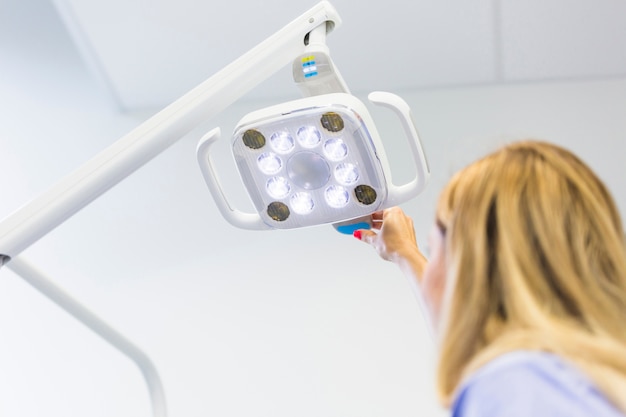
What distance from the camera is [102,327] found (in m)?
1.93

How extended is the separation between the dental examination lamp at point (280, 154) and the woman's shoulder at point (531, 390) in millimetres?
613

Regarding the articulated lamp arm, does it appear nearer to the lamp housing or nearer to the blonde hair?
the lamp housing

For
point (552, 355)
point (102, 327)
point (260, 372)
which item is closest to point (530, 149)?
point (552, 355)

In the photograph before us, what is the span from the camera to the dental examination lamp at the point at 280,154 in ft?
4.59

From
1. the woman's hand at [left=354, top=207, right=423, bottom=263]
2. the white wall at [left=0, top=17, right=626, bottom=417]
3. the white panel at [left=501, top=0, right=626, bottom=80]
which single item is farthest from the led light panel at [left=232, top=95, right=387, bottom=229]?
the white panel at [left=501, top=0, right=626, bottom=80]

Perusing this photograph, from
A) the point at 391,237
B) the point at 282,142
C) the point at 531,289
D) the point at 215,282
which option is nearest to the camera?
the point at 531,289

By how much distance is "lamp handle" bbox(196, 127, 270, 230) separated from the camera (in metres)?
1.55

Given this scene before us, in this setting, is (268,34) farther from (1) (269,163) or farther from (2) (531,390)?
(2) (531,390)

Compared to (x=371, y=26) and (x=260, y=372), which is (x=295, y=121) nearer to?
(x=260, y=372)

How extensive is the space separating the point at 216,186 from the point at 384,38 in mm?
1651

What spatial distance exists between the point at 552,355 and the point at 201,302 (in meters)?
2.10

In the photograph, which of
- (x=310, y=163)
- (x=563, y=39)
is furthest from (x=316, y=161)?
(x=563, y=39)

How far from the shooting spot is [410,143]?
1.53 meters

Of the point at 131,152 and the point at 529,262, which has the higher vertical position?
the point at 131,152
